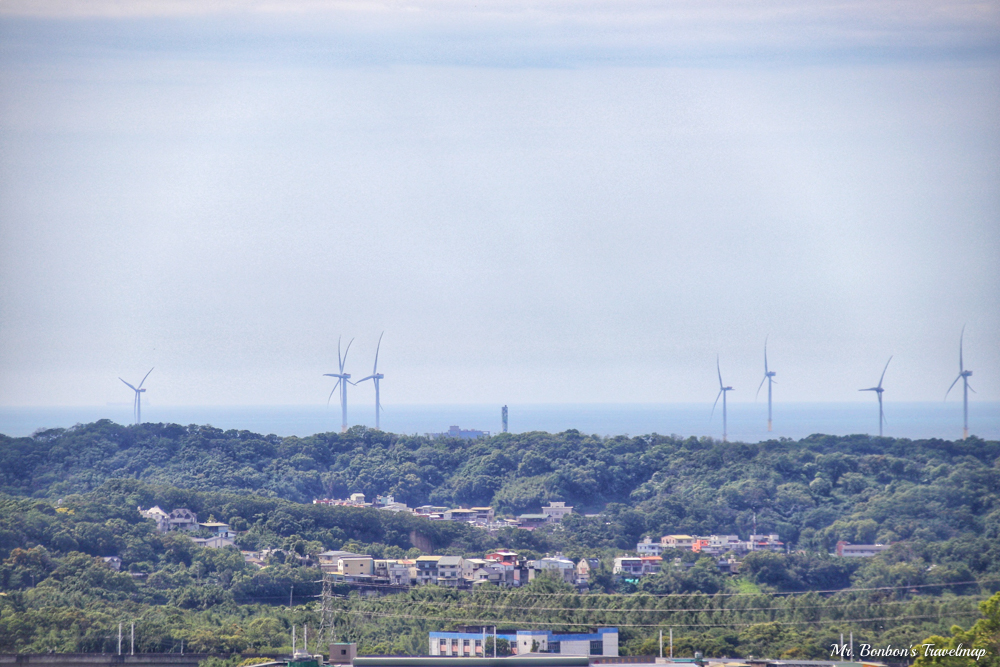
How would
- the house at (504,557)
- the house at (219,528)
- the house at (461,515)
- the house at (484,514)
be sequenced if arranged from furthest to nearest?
the house at (484,514)
the house at (461,515)
the house at (219,528)
the house at (504,557)

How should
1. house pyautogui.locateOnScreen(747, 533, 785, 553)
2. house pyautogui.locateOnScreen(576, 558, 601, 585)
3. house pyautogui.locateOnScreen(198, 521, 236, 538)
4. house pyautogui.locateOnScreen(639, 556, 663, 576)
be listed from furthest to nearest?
house pyautogui.locateOnScreen(747, 533, 785, 553), house pyautogui.locateOnScreen(198, 521, 236, 538), house pyautogui.locateOnScreen(639, 556, 663, 576), house pyautogui.locateOnScreen(576, 558, 601, 585)

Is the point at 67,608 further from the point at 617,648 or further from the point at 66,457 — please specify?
the point at 66,457

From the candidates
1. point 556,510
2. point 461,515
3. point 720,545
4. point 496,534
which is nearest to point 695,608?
point 720,545

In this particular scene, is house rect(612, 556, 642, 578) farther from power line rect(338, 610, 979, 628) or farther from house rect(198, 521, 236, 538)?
house rect(198, 521, 236, 538)

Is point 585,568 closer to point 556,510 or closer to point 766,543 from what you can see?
point 766,543

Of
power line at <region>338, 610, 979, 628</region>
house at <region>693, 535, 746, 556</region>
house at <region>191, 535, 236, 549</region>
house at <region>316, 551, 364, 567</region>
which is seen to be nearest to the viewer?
power line at <region>338, 610, 979, 628</region>

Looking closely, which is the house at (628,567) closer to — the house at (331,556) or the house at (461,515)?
the house at (331,556)

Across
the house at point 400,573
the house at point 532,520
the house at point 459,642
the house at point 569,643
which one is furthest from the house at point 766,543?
the house at point 459,642

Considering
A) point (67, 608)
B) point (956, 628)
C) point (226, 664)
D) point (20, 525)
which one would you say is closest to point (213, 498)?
point (20, 525)

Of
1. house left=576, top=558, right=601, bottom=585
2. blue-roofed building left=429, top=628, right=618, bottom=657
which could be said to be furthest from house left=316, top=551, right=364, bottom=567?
blue-roofed building left=429, top=628, right=618, bottom=657
